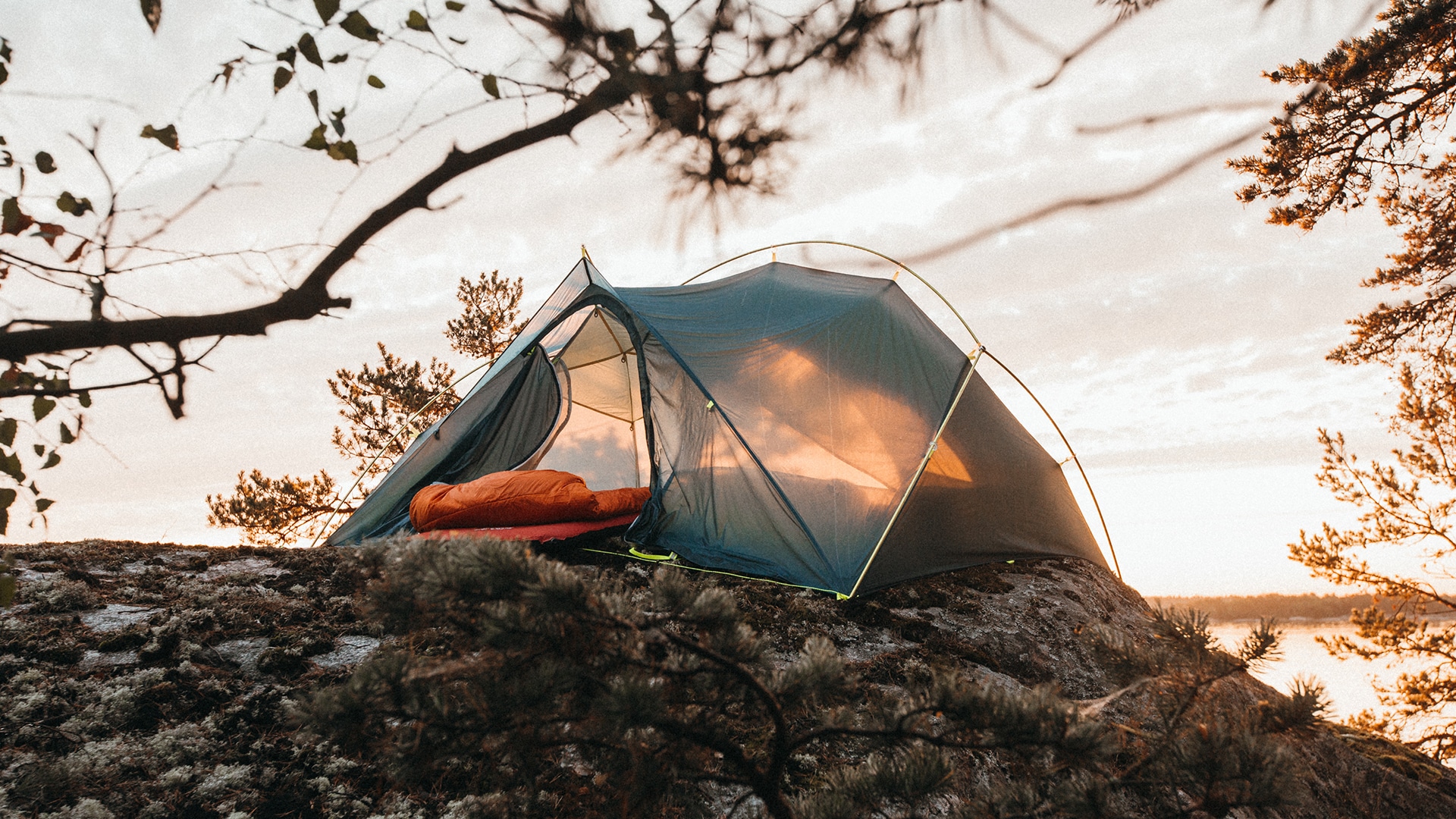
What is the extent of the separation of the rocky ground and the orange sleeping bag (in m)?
0.49

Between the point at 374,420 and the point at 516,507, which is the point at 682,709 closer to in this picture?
the point at 516,507

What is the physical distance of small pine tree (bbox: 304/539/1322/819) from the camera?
1335 millimetres

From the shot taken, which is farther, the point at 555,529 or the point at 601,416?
the point at 601,416

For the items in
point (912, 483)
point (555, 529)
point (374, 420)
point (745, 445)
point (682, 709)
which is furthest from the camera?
point (374, 420)

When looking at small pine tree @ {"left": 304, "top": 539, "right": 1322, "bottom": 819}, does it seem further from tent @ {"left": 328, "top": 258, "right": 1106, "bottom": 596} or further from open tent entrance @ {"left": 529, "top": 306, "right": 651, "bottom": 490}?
open tent entrance @ {"left": 529, "top": 306, "right": 651, "bottom": 490}

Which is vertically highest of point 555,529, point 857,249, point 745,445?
point 857,249

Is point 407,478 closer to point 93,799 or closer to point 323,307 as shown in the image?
point 93,799

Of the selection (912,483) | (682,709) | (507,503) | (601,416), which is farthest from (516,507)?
(682,709)

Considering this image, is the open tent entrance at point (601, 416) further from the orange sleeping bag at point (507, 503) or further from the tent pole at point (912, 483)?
the tent pole at point (912, 483)

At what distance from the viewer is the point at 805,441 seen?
469 centimetres

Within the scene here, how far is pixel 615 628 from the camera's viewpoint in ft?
4.51

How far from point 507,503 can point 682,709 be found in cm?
416

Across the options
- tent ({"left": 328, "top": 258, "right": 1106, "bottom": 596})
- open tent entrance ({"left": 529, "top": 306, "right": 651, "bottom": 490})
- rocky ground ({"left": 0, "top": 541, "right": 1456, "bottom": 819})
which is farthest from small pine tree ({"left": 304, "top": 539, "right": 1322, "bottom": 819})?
open tent entrance ({"left": 529, "top": 306, "right": 651, "bottom": 490})

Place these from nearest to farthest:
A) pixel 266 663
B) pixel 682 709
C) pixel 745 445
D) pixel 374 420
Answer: pixel 682 709, pixel 266 663, pixel 745 445, pixel 374 420
